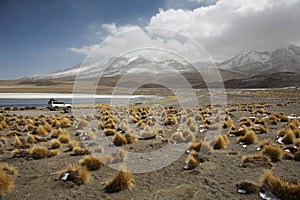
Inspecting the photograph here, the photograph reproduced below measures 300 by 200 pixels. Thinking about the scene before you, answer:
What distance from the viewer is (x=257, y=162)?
260 inches

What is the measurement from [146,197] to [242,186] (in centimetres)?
201

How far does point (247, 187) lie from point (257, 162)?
1740mm

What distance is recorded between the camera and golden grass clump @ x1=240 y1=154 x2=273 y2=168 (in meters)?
6.41

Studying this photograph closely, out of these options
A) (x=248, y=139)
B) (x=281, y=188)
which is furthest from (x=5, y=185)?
(x=248, y=139)

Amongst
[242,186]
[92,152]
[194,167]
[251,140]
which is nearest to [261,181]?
[242,186]

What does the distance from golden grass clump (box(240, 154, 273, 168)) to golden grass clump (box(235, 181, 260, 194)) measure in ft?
4.55

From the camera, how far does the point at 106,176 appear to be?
605cm

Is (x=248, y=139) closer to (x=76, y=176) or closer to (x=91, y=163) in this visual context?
(x=91, y=163)

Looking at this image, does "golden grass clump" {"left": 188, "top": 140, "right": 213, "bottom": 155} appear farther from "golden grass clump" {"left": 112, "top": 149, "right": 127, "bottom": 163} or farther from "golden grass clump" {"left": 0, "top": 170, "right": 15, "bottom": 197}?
"golden grass clump" {"left": 0, "top": 170, "right": 15, "bottom": 197}

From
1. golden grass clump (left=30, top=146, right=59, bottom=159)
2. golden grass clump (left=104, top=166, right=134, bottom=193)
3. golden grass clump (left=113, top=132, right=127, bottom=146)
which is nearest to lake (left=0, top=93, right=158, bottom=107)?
golden grass clump (left=113, top=132, right=127, bottom=146)

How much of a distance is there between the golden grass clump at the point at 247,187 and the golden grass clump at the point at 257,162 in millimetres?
1386

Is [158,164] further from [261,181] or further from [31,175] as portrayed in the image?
[31,175]

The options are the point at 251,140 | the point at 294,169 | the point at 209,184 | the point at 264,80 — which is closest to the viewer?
the point at 209,184

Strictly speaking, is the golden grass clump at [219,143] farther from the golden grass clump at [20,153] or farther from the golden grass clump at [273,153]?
the golden grass clump at [20,153]
